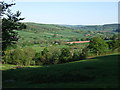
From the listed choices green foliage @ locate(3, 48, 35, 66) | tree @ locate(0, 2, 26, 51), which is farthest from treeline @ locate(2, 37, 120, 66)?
tree @ locate(0, 2, 26, 51)

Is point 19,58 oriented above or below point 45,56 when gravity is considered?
below

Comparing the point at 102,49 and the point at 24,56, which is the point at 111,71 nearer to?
the point at 102,49

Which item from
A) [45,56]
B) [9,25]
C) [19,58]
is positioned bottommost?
[19,58]

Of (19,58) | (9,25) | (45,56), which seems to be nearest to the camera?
(9,25)

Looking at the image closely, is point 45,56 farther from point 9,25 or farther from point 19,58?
point 9,25

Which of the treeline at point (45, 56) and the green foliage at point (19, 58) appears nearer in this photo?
the treeline at point (45, 56)

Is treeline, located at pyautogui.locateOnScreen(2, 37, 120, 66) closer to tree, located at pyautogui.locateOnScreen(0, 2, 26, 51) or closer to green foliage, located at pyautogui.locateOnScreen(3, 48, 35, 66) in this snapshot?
green foliage, located at pyautogui.locateOnScreen(3, 48, 35, 66)

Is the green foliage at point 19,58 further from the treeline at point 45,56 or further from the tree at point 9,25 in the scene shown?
the tree at point 9,25

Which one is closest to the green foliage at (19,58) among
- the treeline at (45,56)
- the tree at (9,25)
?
the treeline at (45,56)

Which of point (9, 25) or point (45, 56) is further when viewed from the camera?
point (45, 56)

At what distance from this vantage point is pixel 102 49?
250 ft

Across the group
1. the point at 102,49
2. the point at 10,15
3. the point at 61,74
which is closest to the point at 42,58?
the point at 102,49

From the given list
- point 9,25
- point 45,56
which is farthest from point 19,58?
point 9,25

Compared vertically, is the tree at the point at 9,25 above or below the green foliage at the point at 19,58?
above
